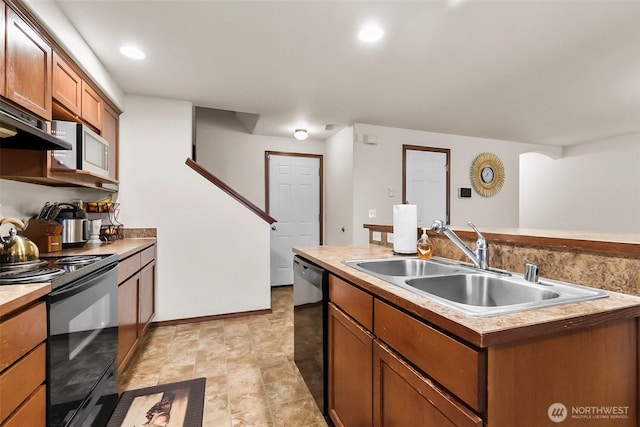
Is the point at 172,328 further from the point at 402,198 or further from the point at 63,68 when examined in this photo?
the point at 402,198

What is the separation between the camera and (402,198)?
4.16m

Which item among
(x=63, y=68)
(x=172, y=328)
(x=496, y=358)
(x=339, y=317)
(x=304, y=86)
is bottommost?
(x=172, y=328)

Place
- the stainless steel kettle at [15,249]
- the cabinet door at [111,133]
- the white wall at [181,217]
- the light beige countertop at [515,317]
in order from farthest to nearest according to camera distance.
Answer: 1. the white wall at [181,217]
2. the cabinet door at [111,133]
3. the stainless steel kettle at [15,249]
4. the light beige countertop at [515,317]

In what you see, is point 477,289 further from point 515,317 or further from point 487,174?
point 487,174

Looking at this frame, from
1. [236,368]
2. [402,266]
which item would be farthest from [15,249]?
[402,266]

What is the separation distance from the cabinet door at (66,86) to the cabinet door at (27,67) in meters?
0.08

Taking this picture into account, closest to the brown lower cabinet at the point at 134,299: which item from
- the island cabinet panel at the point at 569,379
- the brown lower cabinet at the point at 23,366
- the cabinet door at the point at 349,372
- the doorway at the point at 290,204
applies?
the brown lower cabinet at the point at 23,366

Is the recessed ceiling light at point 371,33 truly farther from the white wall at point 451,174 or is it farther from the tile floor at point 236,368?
the tile floor at point 236,368

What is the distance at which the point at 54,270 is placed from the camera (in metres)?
1.32

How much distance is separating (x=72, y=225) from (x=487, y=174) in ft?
16.9

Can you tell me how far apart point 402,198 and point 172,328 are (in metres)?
3.15

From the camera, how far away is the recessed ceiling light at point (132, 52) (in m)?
2.14

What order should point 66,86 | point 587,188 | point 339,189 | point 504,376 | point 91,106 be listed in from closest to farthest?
point 504,376 → point 66,86 → point 91,106 → point 339,189 → point 587,188

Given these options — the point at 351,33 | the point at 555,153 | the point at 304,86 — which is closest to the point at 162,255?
the point at 304,86
